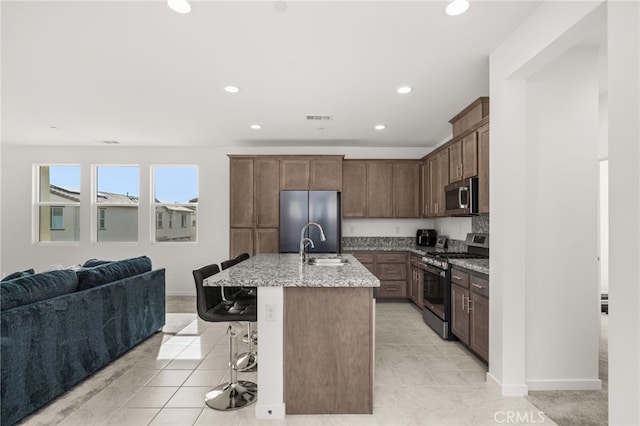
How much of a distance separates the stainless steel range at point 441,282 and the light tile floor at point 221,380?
Answer: 0.75 ft

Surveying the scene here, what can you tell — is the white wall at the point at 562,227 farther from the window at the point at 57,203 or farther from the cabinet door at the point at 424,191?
the window at the point at 57,203

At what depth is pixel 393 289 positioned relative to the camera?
521cm

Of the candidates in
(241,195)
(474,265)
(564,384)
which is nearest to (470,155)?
(474,265)

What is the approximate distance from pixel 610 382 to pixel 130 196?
668cm

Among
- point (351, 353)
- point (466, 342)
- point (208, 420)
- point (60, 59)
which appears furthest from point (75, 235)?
point (466, 342)

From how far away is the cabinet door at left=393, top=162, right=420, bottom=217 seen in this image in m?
5.56

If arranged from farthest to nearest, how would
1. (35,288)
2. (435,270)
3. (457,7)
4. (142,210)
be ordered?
(142,210) < (435,270) < (35,288) < (457,7)

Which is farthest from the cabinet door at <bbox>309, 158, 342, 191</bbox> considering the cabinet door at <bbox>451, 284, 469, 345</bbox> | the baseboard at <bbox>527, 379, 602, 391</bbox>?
the baseboard at <bbox>527, 379, 602, 391</bbox>

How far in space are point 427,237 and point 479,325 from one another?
273cm

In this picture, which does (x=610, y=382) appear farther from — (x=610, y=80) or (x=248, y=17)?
(x=248, y=17)

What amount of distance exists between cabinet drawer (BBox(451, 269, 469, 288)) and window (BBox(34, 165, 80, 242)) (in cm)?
638

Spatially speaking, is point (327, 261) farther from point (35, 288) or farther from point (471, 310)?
point (35, 288)

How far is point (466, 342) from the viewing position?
10.4 feet

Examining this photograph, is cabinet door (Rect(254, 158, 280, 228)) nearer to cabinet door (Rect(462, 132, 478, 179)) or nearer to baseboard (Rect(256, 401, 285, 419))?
cabinet door (Rect(462, 132, 478, 179))
